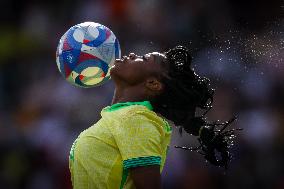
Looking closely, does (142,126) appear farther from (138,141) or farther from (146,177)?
(146,177)

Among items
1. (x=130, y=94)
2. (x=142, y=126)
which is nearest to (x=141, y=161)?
(x=142, y=126)

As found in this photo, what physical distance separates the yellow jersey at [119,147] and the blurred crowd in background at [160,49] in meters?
3.19

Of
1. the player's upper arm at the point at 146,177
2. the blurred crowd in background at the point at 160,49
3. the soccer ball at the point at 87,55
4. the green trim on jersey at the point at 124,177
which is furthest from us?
the blurred crowd in background at the point at 160,49

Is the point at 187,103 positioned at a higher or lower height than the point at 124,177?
higher

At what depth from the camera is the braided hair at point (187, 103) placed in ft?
13.8

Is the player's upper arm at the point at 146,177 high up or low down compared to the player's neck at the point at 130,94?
down

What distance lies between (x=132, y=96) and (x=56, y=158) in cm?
475

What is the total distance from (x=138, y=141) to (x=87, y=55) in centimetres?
143

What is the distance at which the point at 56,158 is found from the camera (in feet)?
28.6

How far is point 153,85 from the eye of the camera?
13.7 ft

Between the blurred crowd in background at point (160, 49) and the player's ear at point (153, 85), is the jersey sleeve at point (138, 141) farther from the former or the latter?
the blurred crowd in background at point (160, 49)

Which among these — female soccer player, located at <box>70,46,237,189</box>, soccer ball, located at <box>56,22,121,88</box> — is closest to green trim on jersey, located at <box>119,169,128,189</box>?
female soccer player, located at <box>70,46,237,189</box>

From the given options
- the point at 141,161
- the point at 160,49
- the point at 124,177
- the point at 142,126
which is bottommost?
the point at 160,49

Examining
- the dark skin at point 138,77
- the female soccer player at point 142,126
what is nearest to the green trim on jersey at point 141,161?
the female soccer player at point 142,126
